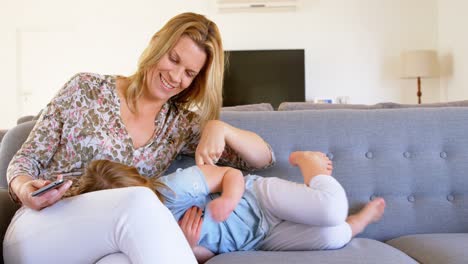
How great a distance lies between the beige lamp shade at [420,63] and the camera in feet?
16.6

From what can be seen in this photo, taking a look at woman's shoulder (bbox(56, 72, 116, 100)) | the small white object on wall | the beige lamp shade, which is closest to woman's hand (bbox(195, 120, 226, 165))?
woman's shoulder (bbox(56, 72, 116, 100))

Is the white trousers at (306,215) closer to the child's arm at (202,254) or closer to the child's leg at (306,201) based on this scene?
the child's leg at (306,201)

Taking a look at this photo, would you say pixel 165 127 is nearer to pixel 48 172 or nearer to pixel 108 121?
pixel 108 121

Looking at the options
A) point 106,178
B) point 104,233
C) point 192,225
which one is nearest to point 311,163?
point 192,225

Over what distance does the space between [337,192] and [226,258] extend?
14.4 inches

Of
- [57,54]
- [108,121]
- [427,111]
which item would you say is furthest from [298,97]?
[108,121]

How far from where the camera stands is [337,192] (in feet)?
4.48

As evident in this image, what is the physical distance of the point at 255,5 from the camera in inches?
218

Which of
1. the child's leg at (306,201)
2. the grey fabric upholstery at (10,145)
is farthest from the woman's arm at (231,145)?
the grey fabric upholstery at (10,145)

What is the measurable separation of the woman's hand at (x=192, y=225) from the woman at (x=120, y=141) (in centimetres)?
16

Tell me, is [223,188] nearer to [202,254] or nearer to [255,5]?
[202,254]

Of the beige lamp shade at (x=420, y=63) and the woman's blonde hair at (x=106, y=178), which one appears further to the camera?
the beige lamp shade at (x=420, y=63)

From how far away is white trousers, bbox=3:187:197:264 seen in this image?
0.93 m

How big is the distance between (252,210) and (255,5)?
4416 millimetres
